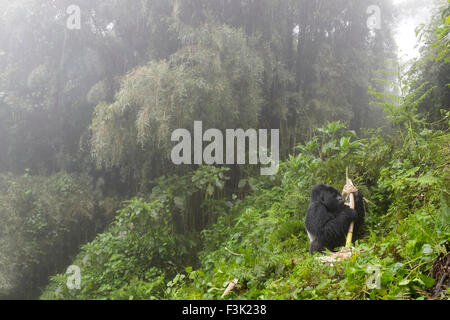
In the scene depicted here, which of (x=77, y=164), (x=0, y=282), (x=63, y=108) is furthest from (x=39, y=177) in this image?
(x=0, y=282)

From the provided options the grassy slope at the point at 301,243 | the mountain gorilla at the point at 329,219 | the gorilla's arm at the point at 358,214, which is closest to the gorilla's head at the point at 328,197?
the mountain gorilla at the point at 329,219

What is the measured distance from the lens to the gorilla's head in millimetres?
2146

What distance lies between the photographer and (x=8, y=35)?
5402 mm

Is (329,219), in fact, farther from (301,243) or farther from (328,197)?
(301,243)

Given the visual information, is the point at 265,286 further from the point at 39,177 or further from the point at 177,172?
the point at 39,177

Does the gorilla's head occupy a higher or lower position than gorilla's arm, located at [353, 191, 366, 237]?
higher

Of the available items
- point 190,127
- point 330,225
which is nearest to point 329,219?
point 330,225

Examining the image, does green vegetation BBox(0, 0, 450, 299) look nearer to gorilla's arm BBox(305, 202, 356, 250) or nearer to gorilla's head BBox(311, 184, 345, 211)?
gorilla's arm BBox(305, 202, 356, 250)

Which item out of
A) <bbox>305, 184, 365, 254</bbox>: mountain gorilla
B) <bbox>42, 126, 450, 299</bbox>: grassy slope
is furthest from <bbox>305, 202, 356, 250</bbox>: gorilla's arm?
<bbox>42, 126, 450, 299</bbox>: grassy slope

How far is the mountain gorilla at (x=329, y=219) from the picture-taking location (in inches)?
81.5

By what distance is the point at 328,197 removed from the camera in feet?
7.07

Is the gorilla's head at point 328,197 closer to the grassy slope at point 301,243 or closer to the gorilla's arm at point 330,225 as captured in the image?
the gorilla's arm at point 330,225
